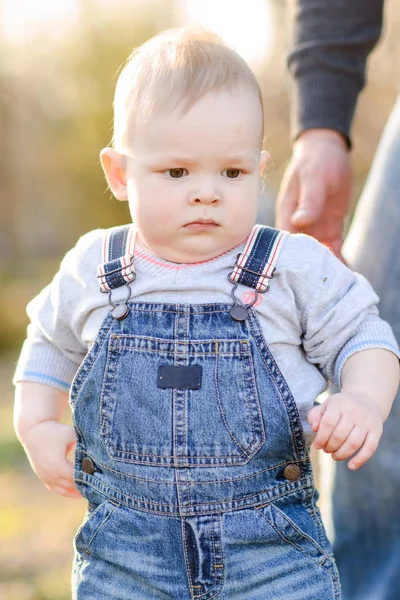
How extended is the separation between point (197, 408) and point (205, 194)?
0.45m

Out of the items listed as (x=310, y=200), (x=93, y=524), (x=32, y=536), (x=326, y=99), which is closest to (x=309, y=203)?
(x=310, y=200)

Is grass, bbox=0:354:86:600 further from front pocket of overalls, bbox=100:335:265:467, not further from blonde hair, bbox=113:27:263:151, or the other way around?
blonde hair, bbox=113:27:263:151

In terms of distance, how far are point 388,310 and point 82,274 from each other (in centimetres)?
93

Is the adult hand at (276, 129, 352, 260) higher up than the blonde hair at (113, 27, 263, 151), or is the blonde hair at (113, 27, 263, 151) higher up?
the blonde hair at (113, 27, 263, 151)

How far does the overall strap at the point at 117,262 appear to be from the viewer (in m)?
1.81

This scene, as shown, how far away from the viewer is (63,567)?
134 inches

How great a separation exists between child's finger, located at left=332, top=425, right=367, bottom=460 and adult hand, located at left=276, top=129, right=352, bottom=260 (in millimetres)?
742

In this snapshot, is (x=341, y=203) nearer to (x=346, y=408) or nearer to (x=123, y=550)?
(x=346, y=408)

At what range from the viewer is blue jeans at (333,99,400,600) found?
2324 millimetres

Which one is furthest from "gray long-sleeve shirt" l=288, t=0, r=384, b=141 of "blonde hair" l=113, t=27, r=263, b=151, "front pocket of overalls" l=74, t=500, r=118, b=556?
"front pocket of overalls" l=74, t=500, r=118, b=556

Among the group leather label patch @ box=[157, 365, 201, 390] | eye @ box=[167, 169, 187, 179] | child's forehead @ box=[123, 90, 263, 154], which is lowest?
leather label patch @ box=[157, 365, 201, 390]

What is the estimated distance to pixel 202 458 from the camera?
1.68m

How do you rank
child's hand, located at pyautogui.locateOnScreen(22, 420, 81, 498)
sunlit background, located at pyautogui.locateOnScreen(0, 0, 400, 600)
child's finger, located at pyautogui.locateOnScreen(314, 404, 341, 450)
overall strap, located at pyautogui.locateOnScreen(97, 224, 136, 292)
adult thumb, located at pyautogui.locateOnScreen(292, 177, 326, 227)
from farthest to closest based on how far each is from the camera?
1. sunlit background, located at pyautogui.locateOnScreen(0, 0, 400, 600)
2. adult thumb, located at pyautogui.locateOnScreen(292, 177, 326, 227)
3. child's hand, located at pyautogui.locateOnScreen(22, 420, 81, 498)
4. overall strap, located at pyautogui.locateOnScreen(97, 224, 136, 292)
5. child's finger, located at pyautogui.locateOnScreen(314, 404, 341, 450)

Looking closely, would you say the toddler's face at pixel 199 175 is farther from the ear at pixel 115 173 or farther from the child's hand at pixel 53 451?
the child's hand at pixel 53 451
